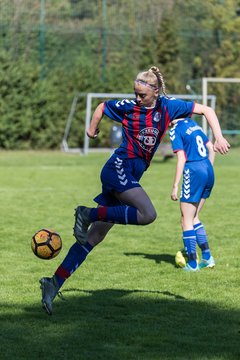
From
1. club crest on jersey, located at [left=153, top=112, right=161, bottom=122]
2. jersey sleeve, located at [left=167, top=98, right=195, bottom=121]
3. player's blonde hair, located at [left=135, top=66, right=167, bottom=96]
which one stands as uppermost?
player's blonde hair, located at [left=135, top=66, right=167, bottom=96]

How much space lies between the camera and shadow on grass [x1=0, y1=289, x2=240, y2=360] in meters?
5.73

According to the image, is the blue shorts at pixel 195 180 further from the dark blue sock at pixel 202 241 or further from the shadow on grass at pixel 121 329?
the shadow on grass at pixel 121 329

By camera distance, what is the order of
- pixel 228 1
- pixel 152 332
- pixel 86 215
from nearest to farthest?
pixel 152 332
pixel 86 215
pixel 228 1

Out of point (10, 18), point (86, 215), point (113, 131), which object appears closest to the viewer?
point (86, 215)

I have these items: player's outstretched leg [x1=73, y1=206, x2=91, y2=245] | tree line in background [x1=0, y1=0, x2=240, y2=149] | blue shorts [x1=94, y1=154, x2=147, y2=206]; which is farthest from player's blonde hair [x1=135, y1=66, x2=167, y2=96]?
tree line in background [x1=0, y1=0, x2=240, y2=149]

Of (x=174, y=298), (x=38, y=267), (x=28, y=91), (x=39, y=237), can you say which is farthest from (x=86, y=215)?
(x=28, y=91)

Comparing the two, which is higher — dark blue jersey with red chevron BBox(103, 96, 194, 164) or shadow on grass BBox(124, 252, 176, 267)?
dark blue jersey with red chevron BBox(103, 96, 194, 164)

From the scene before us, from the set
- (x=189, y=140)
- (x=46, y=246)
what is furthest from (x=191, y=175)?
(x=46, y=246)

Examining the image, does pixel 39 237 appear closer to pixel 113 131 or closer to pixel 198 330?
pixel 198 330

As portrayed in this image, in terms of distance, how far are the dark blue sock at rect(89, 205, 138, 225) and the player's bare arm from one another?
2.75 feet

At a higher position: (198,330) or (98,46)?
(198,330)

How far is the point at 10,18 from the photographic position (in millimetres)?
29359

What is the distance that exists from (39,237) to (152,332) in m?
1.60

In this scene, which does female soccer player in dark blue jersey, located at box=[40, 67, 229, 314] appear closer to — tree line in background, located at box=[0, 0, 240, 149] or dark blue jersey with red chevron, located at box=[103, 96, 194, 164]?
dark blue jersey with red chevron, located at box=[103, 96, 194, 164]
